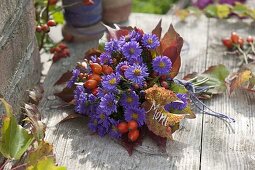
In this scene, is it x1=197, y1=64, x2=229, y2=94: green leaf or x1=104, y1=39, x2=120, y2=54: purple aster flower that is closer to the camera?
x1=104, y1=39, x2=120, y2=54: purple aster flower

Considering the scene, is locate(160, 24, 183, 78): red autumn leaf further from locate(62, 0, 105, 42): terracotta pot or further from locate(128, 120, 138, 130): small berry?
locate(62, 0, 105, 42): terracotta pot

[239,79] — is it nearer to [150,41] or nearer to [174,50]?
[174,50]

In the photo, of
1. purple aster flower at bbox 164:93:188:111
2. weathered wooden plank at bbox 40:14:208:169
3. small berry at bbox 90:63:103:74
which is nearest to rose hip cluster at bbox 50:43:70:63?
weathered wooden plank at bbox 40:14:208:169

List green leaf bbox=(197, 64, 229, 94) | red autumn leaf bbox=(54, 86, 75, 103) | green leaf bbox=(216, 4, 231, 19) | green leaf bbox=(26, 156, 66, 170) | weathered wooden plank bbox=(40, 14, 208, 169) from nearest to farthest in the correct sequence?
green leaf bbox=(26, 156, 66, 170), weathered wooden plank bbox=(40, 14, 208, 169), red autumn leaf bbox=(54, 86, 75, 103), green leaf bbox=(197, 64, 229, 94), green leaf bbox=(216, 4, 231, 19)

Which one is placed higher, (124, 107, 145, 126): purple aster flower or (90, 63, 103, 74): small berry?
(90, 63, 103, 74): small berry

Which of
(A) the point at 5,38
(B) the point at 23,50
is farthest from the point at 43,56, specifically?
(A) the point at 5,38

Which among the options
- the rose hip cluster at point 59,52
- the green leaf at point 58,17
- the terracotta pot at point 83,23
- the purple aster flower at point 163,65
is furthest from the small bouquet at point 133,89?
the green leaf at point 58,17
